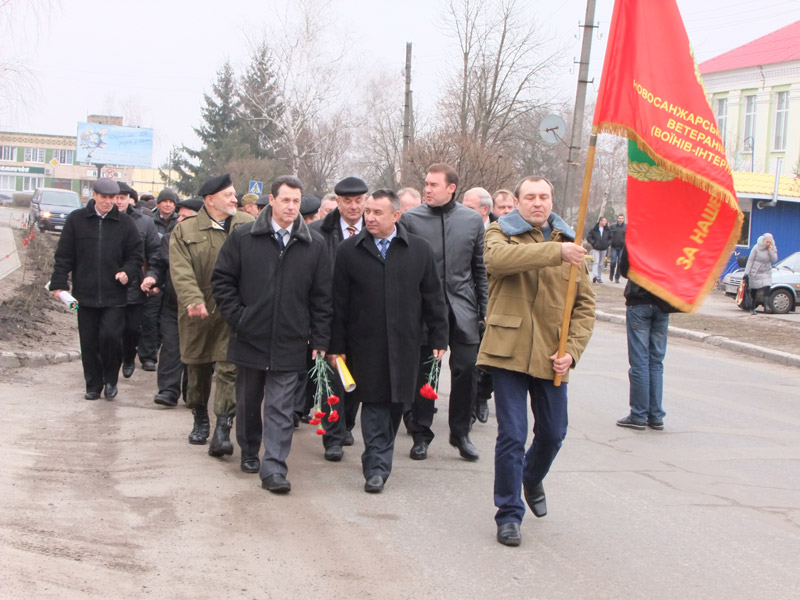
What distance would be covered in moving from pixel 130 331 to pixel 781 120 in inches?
1739

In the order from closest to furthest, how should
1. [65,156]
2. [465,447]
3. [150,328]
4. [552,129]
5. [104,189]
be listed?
[465,447] → [104,189] → [150,328] → [552,129] → [65,156]

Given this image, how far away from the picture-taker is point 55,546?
508 cm

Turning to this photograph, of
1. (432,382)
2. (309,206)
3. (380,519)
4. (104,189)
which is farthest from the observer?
(309,206)

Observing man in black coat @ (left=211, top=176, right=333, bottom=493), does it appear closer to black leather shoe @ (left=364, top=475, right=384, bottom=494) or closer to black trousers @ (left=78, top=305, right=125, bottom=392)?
black leather shoe @ (left=364, top=475, right=384, bottom=494)

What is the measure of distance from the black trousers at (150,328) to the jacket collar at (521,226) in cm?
669

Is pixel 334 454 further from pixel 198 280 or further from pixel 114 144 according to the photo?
pixel 114 144

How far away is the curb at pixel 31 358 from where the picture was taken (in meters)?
10.7

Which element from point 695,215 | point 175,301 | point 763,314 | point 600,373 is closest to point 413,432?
point 175,301

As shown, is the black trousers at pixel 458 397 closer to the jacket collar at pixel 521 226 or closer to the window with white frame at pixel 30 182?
the jacket collar at pixel 521 226

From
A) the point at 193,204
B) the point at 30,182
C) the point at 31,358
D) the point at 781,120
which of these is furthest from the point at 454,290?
the point at 30,182

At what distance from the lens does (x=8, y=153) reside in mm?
123188

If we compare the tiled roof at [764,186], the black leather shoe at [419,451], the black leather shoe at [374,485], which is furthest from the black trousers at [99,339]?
the tiled roof at [764,186]

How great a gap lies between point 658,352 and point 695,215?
351 cm

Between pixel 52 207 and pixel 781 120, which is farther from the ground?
pixel 781 120
